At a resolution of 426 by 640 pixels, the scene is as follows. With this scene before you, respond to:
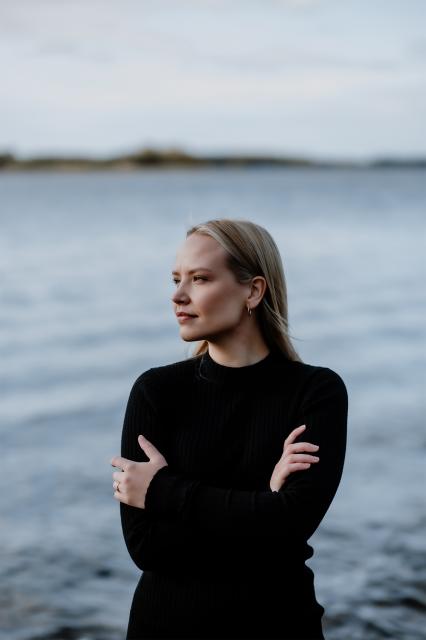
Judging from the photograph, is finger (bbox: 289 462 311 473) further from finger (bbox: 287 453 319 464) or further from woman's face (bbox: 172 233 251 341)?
woman's face (bbox: 172 233 251 341)

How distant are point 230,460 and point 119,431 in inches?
360

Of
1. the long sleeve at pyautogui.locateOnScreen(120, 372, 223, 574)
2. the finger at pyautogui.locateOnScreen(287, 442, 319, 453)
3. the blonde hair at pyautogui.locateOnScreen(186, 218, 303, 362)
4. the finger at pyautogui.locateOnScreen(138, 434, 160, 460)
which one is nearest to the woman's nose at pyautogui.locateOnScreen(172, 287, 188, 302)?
the blonde hair at pyautogui.locateOnScreen(186, 218, 303, 362)

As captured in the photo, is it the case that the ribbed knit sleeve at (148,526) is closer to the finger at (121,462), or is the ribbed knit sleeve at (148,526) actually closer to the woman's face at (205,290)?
the finger at (121,462)

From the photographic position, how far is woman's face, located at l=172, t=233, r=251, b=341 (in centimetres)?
293

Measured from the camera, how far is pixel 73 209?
96.5 meters

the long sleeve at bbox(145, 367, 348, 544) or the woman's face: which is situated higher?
the woman's face

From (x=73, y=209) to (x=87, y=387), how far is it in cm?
8326

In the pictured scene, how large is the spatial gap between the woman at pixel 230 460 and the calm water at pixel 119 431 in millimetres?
411

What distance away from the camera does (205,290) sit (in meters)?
2.93

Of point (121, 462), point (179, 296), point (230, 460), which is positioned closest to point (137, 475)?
point (121, 462)

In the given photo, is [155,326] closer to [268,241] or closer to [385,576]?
[385,576]

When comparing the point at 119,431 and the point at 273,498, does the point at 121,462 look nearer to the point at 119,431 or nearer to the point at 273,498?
the point at 273,498

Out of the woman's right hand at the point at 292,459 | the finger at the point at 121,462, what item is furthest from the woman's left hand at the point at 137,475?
the woman's right hand at the point at 292,459

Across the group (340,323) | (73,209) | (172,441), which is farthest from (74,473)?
(73,209)
